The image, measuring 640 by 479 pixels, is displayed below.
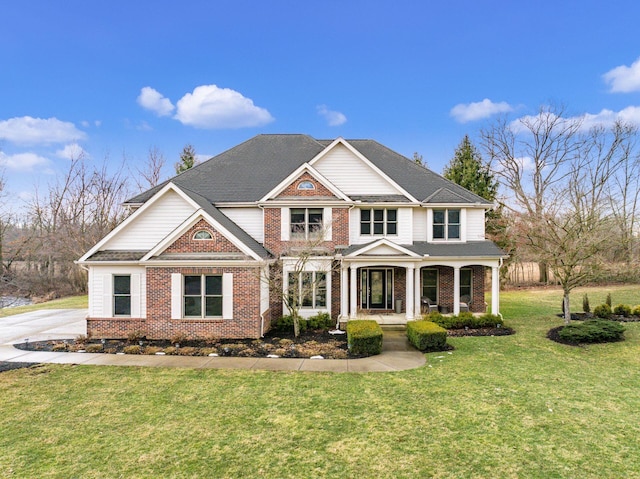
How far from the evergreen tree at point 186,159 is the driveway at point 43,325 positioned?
20183mm

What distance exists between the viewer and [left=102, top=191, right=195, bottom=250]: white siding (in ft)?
46.9

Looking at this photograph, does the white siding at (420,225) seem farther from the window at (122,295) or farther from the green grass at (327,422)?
the window at (122,295)

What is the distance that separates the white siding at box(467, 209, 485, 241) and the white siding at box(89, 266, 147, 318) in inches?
615

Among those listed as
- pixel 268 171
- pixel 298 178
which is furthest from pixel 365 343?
pixel 268 171

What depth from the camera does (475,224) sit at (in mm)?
18109

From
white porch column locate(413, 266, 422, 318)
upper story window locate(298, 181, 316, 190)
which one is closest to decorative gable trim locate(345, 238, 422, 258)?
white porch column locate(413, 266, 422, 318)

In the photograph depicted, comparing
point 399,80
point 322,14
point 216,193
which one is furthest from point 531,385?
point 399,80

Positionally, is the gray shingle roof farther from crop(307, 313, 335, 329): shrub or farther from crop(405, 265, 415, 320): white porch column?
crop(307, 313, 335, 329): shrub

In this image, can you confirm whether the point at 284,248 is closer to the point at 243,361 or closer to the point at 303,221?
the point at 303,221

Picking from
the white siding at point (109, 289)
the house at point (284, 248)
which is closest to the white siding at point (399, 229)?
the house at point (284, 248)

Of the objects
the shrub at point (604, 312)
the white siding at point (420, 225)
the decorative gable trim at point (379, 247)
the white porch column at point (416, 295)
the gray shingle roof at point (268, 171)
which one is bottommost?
the shrub at point (604, 312)

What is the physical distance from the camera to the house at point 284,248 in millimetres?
Answer: 13039

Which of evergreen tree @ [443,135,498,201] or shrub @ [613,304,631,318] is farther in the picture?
evergreen tree @ [443,135,498,201]

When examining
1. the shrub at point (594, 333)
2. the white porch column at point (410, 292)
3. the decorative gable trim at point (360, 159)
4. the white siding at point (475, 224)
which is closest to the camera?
the shrub at point (594, 333)
